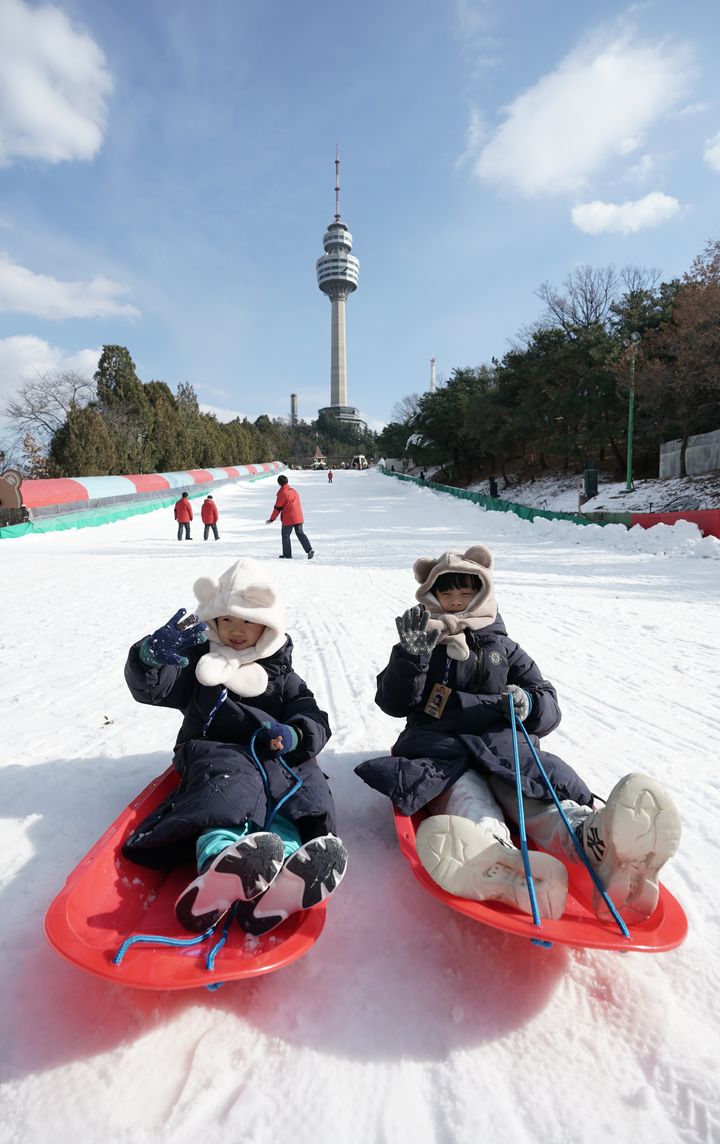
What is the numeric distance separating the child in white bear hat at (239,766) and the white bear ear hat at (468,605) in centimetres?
64

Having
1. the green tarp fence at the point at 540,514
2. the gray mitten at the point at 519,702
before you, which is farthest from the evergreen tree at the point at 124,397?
the gray mitten at the point at 519,702

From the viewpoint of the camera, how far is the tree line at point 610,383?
58.1 feet

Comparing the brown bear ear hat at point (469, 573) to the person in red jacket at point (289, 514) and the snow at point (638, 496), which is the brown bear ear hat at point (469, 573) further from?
the snow at point (638, 496)

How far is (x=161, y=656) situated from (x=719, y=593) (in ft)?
24.4

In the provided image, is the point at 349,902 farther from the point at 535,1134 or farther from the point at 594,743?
the point at 594,743

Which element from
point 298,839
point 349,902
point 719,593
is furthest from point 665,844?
point 719,593

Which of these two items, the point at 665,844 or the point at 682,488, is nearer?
the point at 665,844

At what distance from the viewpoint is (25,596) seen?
7406 mm

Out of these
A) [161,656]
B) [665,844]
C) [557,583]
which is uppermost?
[161,656]

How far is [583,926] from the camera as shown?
62.7 inches

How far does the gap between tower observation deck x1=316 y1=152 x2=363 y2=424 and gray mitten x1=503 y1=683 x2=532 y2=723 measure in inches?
4117

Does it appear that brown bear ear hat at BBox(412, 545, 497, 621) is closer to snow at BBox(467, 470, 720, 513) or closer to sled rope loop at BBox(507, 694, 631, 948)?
sled rope loop at BBox(507, 694, 631, 948)

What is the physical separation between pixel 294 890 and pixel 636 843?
3.24 ft

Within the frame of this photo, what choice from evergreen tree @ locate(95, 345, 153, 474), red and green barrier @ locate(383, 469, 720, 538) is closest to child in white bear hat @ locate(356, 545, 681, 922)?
red and green barrier @ locate(383, 469, 720, 538)
